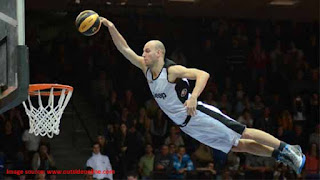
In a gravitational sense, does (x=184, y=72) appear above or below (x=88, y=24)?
below

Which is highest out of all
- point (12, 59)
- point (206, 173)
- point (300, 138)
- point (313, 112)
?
point (12, 59)

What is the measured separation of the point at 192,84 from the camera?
65.0 ft

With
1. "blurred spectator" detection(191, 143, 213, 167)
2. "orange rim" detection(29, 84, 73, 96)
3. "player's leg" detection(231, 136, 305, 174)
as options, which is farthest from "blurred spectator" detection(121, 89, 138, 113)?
"player's leg" detection(231, 136, 305, 174)

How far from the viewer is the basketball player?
973 centimetres

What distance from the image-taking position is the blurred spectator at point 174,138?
17609 millimetres

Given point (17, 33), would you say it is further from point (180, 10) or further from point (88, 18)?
point (180, 10)

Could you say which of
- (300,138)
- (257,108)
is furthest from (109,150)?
(300,138)

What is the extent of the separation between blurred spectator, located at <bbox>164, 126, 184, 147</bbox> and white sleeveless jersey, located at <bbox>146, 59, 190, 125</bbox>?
25.3 ft

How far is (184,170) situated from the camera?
16750mm

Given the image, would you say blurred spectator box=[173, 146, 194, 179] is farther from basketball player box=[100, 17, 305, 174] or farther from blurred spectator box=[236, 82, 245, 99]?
basketball player box=[100, 17, 305, 174]

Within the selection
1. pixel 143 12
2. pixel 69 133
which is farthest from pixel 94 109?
pixel 143 12

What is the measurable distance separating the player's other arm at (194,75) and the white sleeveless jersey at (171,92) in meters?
0.12

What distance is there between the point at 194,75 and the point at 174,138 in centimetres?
844

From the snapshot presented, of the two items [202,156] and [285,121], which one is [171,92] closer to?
[202,156]
